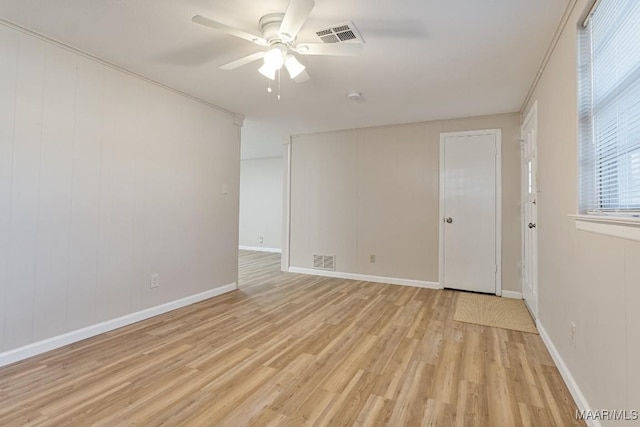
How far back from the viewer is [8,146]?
2.06 m

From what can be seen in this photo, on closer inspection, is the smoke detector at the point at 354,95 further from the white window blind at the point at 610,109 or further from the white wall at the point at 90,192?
the white window blind at the point at 610,109

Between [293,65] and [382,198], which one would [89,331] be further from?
[382,198]

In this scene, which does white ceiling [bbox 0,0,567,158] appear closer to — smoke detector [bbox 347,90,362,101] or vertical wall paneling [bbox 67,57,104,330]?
smoke detector [bbox 347,90,362,101]

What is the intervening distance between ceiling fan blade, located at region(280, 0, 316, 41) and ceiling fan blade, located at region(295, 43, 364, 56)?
3.9 inches

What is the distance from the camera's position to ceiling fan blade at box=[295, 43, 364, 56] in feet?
6.32

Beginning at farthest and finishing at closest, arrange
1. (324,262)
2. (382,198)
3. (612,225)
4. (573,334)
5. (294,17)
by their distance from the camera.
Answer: (324,262), (382,198), (573,334), (294,17), (612,225)

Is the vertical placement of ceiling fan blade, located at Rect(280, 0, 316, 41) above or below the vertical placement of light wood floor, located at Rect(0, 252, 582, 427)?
above

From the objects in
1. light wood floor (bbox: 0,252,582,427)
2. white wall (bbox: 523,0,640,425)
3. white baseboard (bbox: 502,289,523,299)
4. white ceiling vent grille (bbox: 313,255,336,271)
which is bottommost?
light wood floor (bbox: 0,252,582,427)

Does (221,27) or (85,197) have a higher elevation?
(221,27)

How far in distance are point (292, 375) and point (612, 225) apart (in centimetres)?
189

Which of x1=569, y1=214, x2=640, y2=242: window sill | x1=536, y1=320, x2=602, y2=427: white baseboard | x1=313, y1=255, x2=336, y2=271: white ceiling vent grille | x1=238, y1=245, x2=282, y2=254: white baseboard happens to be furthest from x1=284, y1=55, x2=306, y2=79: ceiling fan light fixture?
x1=238, y1=245, x2=282, y2=254: white baseboard

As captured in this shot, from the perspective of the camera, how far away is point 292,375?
1.96 metres

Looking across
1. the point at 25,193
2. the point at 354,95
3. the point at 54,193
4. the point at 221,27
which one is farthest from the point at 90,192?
the point at 354,95

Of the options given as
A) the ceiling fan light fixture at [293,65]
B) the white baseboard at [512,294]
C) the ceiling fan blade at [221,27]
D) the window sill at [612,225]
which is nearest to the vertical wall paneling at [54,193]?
the ceiling fan blade at [221,27]
